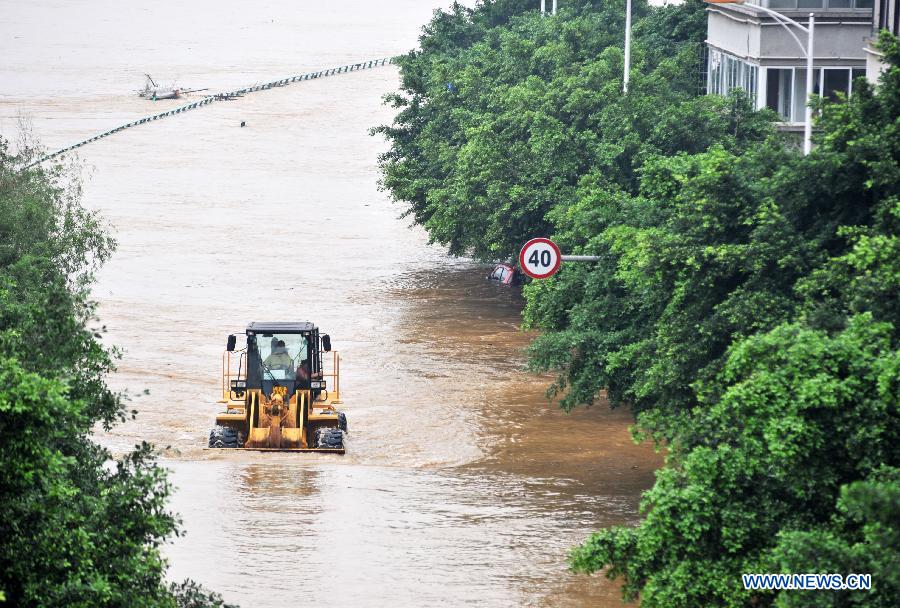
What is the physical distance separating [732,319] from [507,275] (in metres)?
37.3

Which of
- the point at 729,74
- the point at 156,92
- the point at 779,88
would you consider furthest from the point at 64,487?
the point at 156,92

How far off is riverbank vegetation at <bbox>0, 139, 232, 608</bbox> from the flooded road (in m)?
1.60

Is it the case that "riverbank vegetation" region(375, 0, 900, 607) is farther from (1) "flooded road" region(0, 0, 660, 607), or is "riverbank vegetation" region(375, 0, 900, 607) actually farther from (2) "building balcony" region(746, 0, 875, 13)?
(2) "building balcony" region(746, 0, 875, 13)

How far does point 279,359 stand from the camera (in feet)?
117

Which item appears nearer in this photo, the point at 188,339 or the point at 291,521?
the point at 291,521

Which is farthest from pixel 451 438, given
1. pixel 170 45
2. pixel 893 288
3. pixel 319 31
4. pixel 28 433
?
pixel 319 31

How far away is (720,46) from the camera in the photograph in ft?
160

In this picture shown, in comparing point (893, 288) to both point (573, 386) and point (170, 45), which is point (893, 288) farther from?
point (170, 45)

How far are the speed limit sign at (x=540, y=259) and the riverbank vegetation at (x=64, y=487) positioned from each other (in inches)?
371

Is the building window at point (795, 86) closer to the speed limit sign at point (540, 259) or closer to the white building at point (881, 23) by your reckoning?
the white building at point (881, 23)

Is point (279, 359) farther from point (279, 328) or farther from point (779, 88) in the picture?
point (779, 88)

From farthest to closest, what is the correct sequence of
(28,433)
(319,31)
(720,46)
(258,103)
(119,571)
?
(319,31) < (258,103) < (720,46) < (119,571) < (28,433)

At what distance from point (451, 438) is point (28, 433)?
2434 cm

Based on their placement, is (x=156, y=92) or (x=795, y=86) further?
(x=156, y=92)
